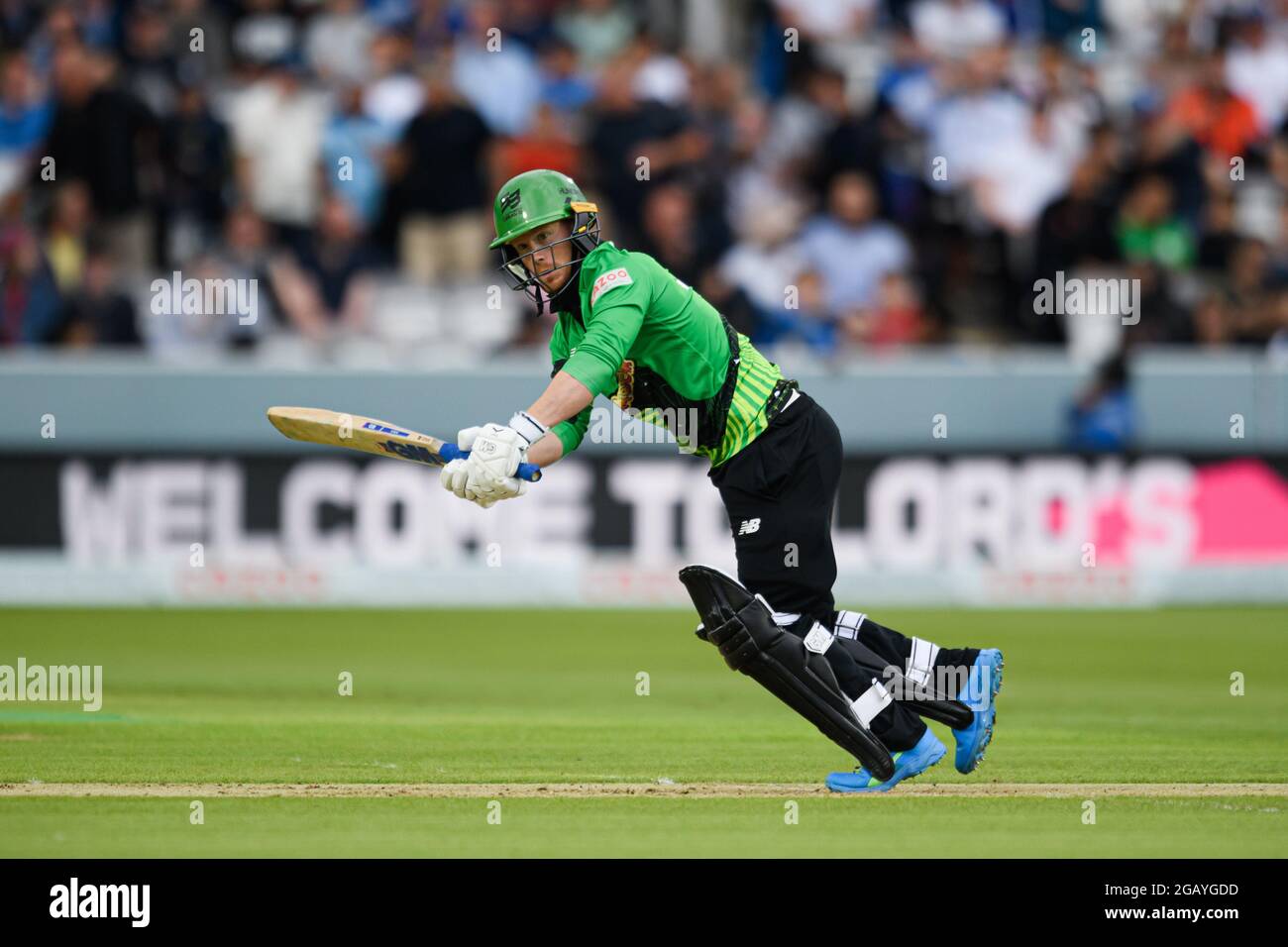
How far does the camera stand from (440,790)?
29.5ft

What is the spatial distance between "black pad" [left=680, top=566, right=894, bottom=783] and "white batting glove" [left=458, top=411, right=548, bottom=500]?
0.90m

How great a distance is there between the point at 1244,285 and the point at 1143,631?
3.87 m

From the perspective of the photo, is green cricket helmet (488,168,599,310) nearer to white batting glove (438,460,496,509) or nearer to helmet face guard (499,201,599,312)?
helmet face guard (499,201,599,312)

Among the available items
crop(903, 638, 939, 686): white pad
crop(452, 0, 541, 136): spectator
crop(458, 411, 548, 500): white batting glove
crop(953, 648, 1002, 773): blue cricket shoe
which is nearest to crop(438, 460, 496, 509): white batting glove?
crop(458, 411, 548, 500): white batting glove

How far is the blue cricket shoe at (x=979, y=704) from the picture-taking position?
8.98 meters

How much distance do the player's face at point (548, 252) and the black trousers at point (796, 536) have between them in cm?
104

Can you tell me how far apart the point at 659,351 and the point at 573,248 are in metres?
0.54

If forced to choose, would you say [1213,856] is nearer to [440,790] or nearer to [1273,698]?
[440,790]

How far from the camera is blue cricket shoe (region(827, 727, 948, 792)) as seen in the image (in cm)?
888

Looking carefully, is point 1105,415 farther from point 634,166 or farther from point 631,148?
point 631,148

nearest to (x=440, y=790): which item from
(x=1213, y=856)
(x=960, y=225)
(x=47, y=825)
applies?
(x=47, y=825)

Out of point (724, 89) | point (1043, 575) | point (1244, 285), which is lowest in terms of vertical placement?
point (1043, 575)

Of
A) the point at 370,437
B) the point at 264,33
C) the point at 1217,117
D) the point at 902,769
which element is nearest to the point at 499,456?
the point at 370,437

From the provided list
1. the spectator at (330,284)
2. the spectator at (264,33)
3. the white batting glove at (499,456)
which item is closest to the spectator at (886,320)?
the spectator at (330,284)
